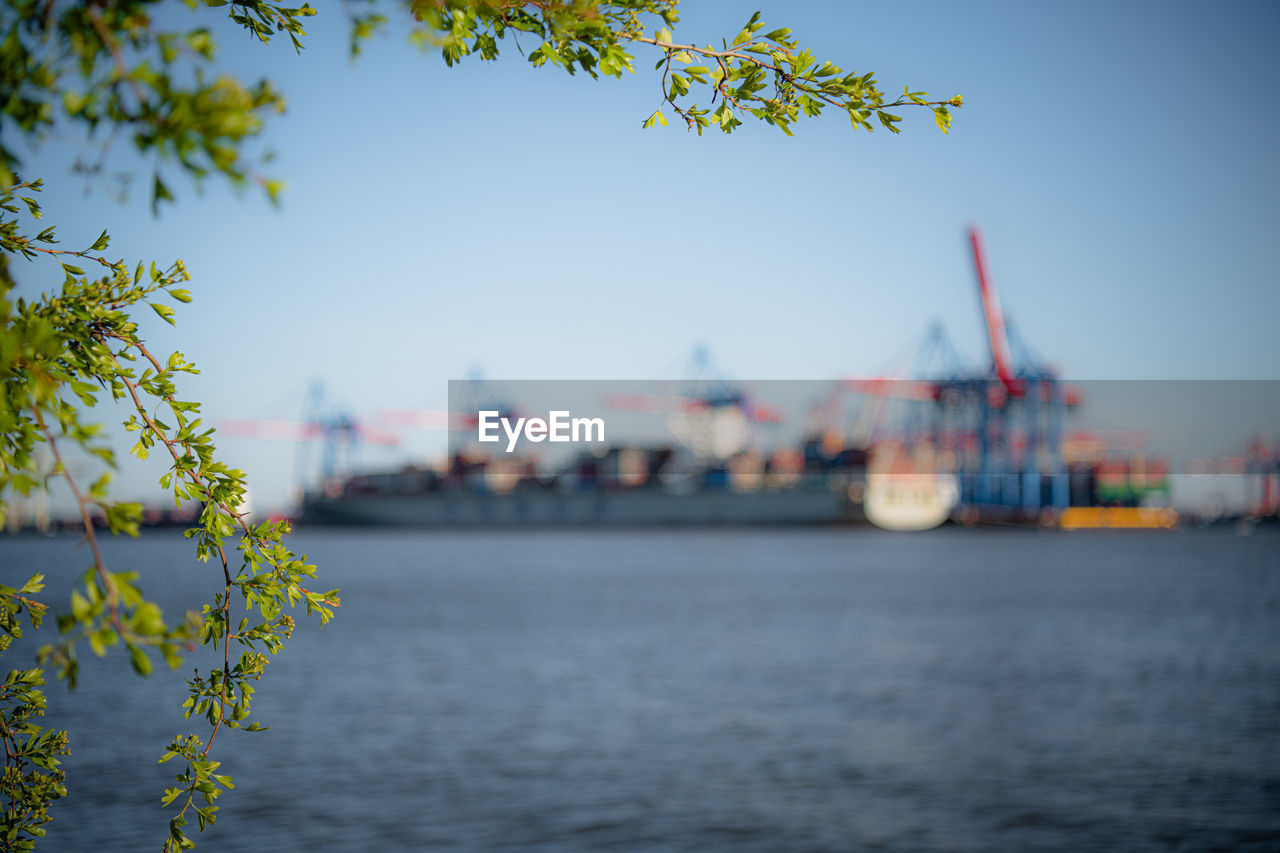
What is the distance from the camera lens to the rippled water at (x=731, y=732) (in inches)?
698

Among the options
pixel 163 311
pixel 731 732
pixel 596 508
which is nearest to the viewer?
pixel 163 311

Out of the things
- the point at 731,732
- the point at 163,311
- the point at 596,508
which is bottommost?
the point at 596,508

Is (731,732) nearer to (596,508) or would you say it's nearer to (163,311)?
(163,311)

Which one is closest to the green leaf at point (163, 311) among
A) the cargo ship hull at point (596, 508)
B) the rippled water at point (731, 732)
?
the rippled water at point (731, 732)

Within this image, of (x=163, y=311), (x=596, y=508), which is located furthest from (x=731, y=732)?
(x=596, y=508)

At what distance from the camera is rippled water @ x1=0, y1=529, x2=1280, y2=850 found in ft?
58.1

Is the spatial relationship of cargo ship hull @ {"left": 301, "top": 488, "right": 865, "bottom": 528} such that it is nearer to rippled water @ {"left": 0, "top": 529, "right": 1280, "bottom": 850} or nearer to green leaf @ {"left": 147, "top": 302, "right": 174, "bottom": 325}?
rippled water @ {"left": 0, "top": 529, "right": 1280, "bottom": 850}

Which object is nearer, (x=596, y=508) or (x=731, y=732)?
(x=731, y=732)

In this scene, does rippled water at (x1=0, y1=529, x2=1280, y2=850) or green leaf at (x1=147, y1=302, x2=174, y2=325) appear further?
rippled water at (x1=0, y1=529, x2=1280, y2=850)

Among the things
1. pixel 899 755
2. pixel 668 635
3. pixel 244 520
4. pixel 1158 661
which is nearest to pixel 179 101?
pixel 244 520

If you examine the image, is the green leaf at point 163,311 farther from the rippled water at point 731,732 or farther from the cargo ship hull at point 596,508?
the cargo ship hull at point 596,508

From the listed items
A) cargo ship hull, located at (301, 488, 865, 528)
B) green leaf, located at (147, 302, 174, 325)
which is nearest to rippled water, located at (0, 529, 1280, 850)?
green leaf, located at (147, 302, 174, 325)

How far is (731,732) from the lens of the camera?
24672 millimetres

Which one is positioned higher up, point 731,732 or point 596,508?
point 731,732
